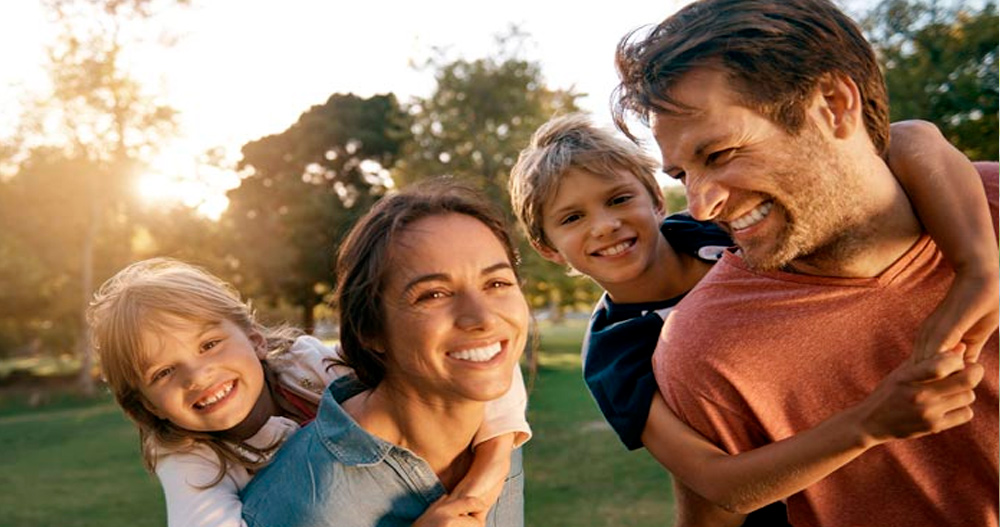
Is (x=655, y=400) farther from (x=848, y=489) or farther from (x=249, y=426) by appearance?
(x=249, y=426)

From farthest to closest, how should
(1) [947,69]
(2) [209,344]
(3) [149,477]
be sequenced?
1. (1) [947,69]
2. (3) [149,477]
3. (2) [209,344]

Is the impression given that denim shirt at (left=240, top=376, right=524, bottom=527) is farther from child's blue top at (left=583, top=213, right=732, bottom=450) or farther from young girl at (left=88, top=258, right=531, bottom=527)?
child's blue top at (left=583, top=213, right=732, bottom=450)

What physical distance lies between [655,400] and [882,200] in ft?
2.47

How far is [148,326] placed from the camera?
2773mm

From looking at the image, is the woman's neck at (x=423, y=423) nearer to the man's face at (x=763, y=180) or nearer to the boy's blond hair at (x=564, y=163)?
the man's face at (x=763, y=180)

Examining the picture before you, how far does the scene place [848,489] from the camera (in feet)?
7.43

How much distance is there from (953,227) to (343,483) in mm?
1536

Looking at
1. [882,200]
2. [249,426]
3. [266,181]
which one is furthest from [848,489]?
[266,181]

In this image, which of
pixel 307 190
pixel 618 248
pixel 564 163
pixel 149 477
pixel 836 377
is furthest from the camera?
pixel 307 190

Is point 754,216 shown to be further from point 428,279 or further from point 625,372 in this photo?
point 428,279

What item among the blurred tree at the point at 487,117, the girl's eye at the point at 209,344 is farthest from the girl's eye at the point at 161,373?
the blurred tree at the point at 487,117

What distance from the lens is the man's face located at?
84.4 inches

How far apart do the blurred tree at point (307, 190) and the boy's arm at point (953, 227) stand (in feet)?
85.0

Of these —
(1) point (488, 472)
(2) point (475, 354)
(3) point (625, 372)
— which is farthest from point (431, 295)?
(3) point (625, 372)
